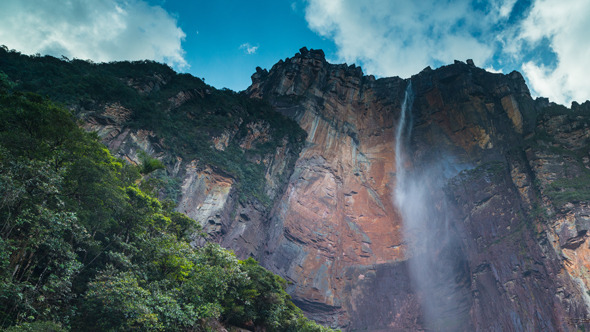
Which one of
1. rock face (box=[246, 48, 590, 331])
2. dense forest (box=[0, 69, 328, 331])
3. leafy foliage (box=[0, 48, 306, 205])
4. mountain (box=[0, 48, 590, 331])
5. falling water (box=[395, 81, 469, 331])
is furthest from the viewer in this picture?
falling water (box=[395, 81, 469, 331])

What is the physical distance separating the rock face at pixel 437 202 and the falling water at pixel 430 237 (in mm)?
205

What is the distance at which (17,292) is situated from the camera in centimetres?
869

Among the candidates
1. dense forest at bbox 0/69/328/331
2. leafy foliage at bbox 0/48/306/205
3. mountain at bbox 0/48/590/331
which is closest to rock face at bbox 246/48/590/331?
mountain at bbox 0/48/590/331

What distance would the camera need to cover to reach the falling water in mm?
33562

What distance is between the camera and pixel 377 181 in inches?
1895

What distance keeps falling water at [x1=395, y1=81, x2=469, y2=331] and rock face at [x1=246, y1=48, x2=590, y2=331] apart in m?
0.21

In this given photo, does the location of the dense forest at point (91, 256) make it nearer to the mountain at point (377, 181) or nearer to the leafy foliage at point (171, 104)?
the mountain at point (377, 181)

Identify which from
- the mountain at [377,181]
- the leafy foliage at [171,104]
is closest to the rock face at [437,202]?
the mountain at [377,181]

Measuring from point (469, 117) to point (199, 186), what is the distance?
3606cm

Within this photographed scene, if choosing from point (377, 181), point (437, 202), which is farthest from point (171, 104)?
point (437, 202)

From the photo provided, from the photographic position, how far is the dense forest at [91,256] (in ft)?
32.5

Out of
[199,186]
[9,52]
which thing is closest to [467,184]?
[199,186]

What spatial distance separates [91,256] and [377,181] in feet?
131

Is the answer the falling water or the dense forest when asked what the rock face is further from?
the dense forest
